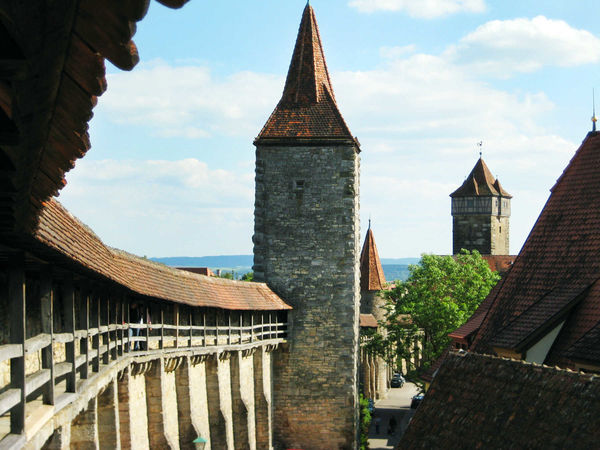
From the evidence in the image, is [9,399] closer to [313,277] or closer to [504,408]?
[504,408]

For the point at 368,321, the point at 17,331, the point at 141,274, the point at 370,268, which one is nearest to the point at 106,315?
the point at 141,274

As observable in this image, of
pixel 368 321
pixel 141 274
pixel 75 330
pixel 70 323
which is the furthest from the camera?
pixel 368 321

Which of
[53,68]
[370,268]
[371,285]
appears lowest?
[371,285]

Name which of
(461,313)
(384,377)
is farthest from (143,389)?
(384,377)

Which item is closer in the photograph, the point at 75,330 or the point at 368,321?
the point at 75,330

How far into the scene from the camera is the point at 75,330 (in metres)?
10.7

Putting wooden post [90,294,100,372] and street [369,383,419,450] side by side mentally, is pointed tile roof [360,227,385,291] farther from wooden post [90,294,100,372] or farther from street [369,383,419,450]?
wooden post [90,294,100,372]

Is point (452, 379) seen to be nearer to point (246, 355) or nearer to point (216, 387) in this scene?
point (216, 387)

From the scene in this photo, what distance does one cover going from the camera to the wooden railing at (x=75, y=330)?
248 inches

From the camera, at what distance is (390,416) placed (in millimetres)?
45906

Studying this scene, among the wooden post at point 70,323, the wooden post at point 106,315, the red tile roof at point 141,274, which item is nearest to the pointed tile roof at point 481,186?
the red tile roof at point 141,274

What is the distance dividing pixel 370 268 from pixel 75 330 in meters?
48.1

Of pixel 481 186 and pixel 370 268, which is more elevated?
pixel 481 186

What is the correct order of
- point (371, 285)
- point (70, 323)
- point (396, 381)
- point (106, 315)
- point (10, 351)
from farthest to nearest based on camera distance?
point (396, 381), point (371, 285), point (106, 315), point (70, 323), point (10, 351)
